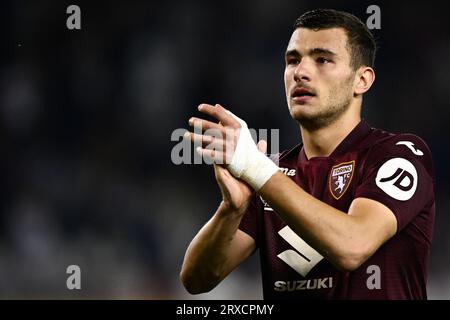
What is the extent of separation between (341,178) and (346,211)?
15cm

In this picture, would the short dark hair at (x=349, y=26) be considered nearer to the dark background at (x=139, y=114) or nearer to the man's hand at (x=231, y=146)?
the man's hand at (x=231, y=146)

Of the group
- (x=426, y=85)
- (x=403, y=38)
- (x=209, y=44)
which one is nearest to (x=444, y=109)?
A: (x=426, y=85)

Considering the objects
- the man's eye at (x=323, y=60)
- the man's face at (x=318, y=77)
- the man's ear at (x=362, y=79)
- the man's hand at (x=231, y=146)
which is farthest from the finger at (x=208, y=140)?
the man's ear at (x=362, y=79)

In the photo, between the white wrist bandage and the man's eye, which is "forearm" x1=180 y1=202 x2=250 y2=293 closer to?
the white wrist bandage

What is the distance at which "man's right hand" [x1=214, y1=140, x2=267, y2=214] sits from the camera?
94.8 inches

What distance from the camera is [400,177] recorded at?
256 centimetres

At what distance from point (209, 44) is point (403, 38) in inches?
77.0

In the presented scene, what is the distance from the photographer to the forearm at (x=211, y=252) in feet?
8.71

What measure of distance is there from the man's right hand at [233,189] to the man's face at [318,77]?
49 cm

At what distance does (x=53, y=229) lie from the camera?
6711mm
